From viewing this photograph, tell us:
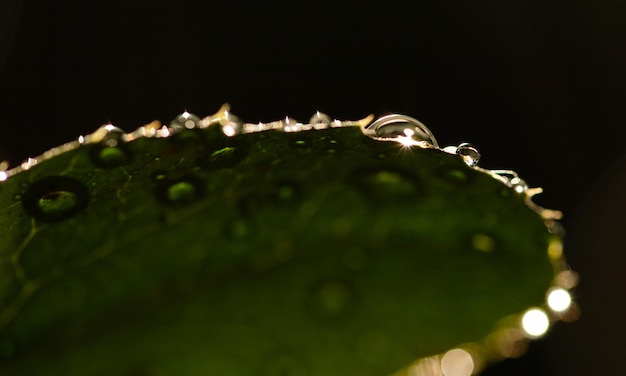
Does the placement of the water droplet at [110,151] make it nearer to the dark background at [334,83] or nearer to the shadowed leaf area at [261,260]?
the shadowed leaf area at [261,260]

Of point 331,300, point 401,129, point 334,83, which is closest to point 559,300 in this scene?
point 331,300

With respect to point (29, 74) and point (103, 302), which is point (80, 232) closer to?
point (103, 302)

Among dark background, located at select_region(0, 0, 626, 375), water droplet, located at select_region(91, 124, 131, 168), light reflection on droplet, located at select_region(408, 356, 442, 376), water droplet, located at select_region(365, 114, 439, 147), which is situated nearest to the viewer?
light reflection on droplet, located at select_region(408, 356, 442, 376)

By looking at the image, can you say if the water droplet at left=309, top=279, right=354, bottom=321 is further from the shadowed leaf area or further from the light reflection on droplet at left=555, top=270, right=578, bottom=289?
the light reflection on droplet at left=555, top=270, right=578, bottom=289

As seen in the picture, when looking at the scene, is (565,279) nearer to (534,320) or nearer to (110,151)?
(534,320)

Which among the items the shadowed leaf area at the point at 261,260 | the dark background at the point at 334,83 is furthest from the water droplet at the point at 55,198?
the dark background at the point at 334,83

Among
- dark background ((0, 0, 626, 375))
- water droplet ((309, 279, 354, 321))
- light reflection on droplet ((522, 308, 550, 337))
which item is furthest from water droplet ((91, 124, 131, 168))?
dark background ((0, 0, 626, 375))

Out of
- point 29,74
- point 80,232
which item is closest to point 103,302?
point 80,232
